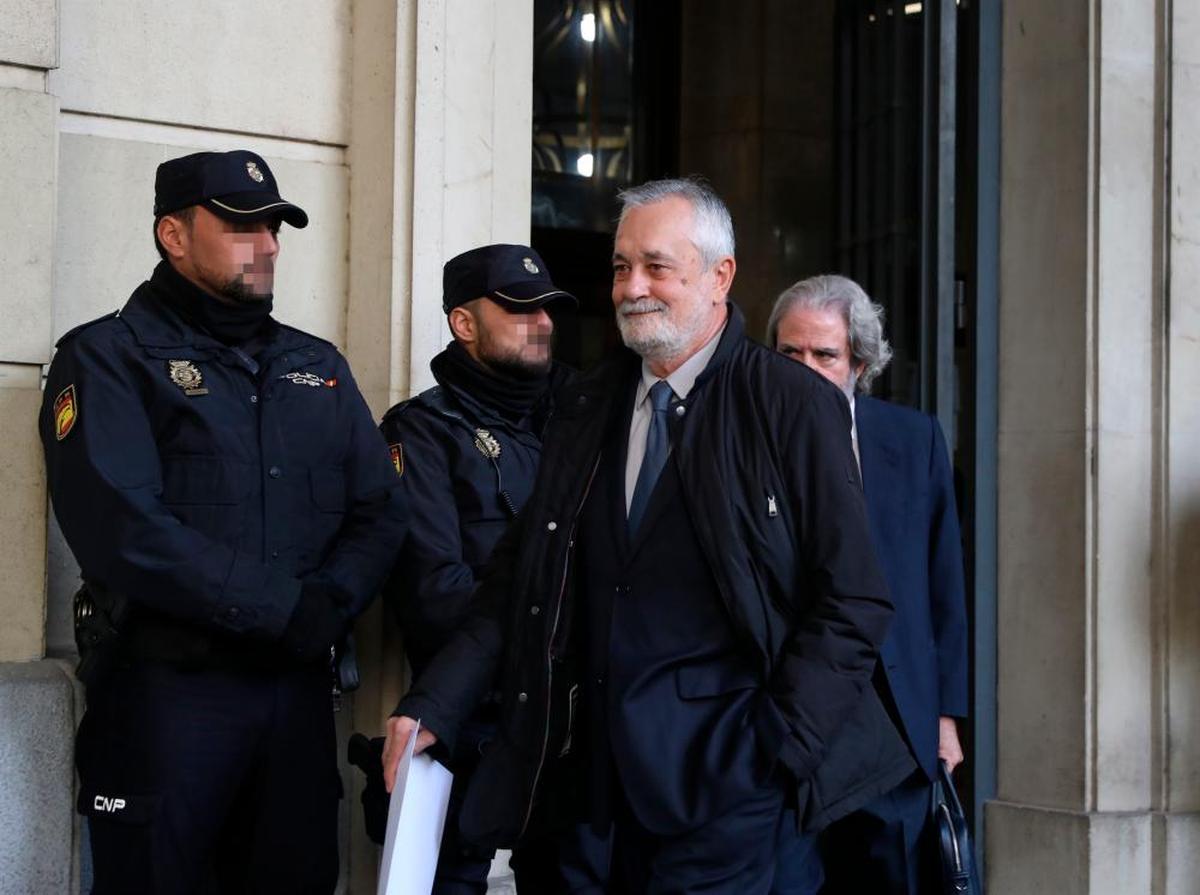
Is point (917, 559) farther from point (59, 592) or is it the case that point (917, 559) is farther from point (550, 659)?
point (59, 592)

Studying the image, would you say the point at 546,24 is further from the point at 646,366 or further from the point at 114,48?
the point at 646,366

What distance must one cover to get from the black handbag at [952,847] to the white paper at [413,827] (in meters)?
1.48

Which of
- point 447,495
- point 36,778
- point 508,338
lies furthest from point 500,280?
point 36,778

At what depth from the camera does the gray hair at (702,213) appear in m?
3.73

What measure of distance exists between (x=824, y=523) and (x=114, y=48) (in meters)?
2.70

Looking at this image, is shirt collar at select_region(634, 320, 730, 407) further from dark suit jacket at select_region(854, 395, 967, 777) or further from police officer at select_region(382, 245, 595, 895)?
police officer at select_region(382, 245, 595, 895)

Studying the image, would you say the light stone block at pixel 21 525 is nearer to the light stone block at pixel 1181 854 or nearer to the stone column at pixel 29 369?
the stone column at pixel 29 369

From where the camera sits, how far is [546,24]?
356 inches

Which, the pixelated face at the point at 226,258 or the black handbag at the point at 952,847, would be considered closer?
the pixelated face at the point at 226,258

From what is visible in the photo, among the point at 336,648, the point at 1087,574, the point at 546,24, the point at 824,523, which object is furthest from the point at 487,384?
the point at 546,24

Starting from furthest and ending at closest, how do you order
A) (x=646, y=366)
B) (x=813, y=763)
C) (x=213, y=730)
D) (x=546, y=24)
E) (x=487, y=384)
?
(x=546, y=24)
(x=487, y=384)
(x=213, y=730)
(x=646, y=366)
(x=813, y=763)

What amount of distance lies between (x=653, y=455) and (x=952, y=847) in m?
1.46

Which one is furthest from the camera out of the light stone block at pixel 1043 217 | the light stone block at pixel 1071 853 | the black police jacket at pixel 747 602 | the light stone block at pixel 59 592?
the light stone block at pixel 1043 217

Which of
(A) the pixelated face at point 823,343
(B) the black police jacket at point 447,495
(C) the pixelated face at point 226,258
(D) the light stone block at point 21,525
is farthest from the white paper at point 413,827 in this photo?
(A) the pixelated face at point 823,343
